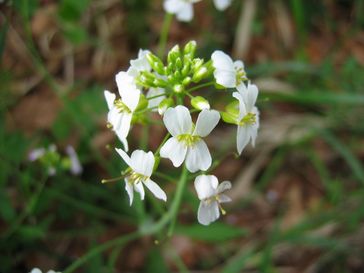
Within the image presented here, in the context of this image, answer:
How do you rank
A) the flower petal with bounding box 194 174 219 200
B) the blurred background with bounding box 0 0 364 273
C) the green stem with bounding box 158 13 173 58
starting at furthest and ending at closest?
the green stem with bounding box 158 13 173 58, the blurred background with bounding box 0 0 364 273, the flower petal with bounding box 194 174 219 200

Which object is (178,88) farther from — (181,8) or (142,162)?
(181,8)

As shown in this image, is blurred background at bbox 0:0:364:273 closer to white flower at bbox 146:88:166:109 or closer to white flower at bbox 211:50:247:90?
white flower at bbox 146:88:166:109

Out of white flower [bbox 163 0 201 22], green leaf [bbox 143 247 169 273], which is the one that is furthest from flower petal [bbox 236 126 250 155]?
green leaf [bbox 143 247 169 273]

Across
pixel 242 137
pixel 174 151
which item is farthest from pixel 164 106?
pixel 242 137

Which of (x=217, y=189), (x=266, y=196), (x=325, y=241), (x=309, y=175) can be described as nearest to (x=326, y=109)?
(x=309, y=175)

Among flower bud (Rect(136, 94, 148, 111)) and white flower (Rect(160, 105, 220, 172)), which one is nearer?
white flower (Rect(160, 105, 220, 172))

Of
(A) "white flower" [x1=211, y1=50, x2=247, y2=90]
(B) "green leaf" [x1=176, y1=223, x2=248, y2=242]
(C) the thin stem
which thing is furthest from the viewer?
(B) "green leaf" [x1=176, y1=223, x2=248, y2=242]

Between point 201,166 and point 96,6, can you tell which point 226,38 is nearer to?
point 96,6

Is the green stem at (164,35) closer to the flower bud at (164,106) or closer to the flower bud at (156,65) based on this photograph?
the flower bud at (156,65)
